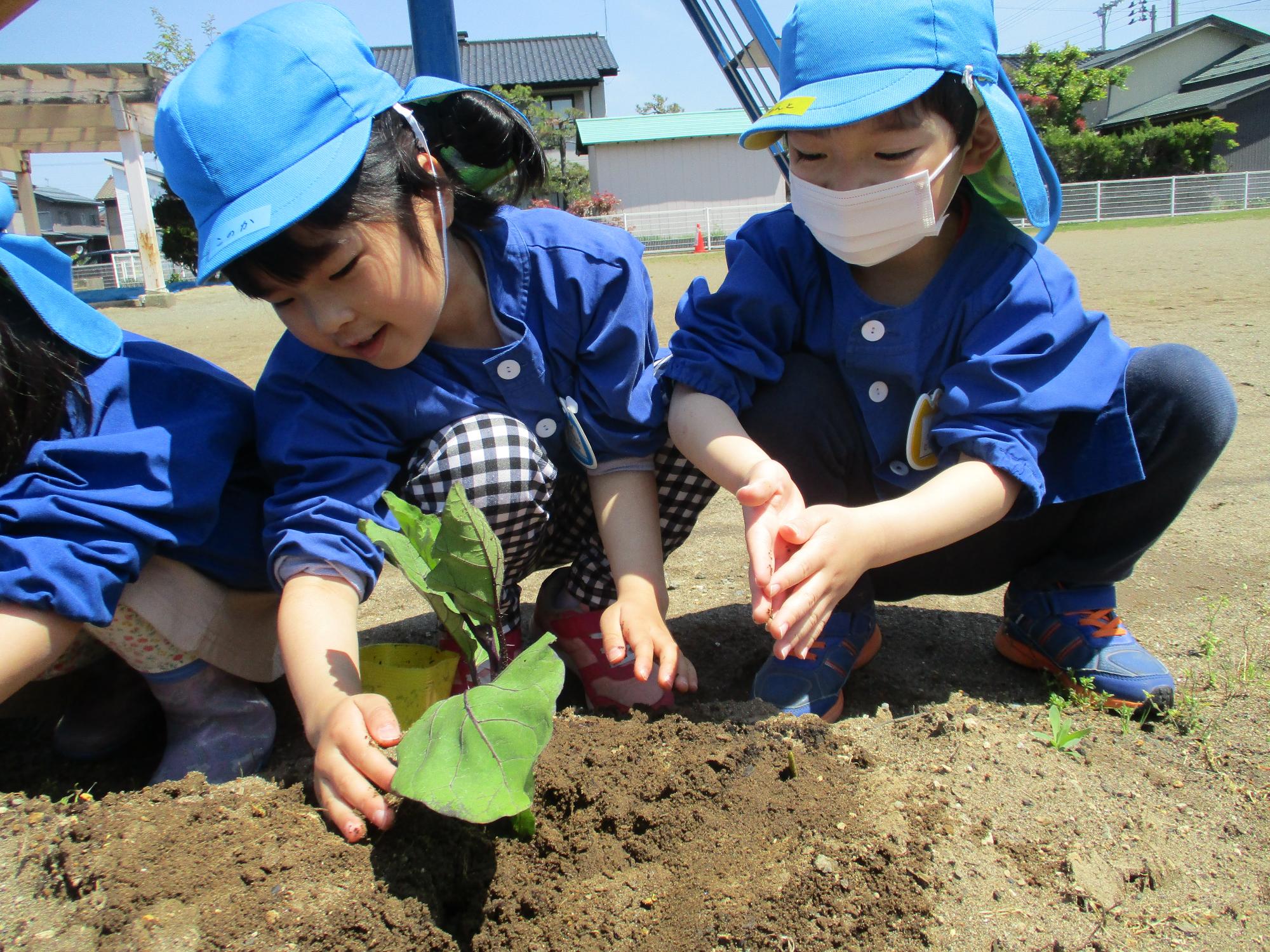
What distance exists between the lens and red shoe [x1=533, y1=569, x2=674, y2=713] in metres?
1.63

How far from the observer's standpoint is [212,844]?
1146 millimetres

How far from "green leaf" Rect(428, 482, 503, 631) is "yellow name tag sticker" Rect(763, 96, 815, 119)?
2.63 ft

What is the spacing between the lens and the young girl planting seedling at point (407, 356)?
1362mm

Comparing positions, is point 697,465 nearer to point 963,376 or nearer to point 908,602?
point 963,376

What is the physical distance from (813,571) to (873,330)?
59 cm

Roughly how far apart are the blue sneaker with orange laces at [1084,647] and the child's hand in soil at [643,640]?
0.69m

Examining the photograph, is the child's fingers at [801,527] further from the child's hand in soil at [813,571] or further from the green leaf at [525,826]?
the green leaf at [525,826]

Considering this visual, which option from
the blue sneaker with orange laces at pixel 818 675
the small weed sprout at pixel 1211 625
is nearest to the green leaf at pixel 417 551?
the blue sneaker with orange laces at pixel 818 675

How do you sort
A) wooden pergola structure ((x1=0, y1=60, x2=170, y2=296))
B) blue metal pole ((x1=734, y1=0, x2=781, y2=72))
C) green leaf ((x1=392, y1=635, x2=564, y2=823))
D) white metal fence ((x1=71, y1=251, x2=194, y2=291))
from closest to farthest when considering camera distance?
green leaf ((x1=392, y1=635, x2=564, y2=823)) < blue metal pole ((x1=734, y1=0, x2=781, y2=72)) < wooden pergola structure ((x1=0, y1=60, x2=170, y2=296)) < white metal fence ((x1=71, y1=251, x2=194, y2=291))

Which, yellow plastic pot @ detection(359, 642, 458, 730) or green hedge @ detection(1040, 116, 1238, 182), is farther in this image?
green hedge @ detection(1040, 116, 1238, 182)

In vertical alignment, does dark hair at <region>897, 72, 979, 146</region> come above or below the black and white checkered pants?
above

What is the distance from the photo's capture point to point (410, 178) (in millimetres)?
1516

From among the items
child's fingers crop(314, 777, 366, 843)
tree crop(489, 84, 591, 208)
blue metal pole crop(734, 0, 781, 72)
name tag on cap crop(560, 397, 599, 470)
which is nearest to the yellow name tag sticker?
name tag on cap crop(560, 397, 599, 470)

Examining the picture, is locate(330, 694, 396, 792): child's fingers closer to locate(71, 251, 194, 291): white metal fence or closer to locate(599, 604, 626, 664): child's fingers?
locate(599, 604, 626, 664): child's fingers
